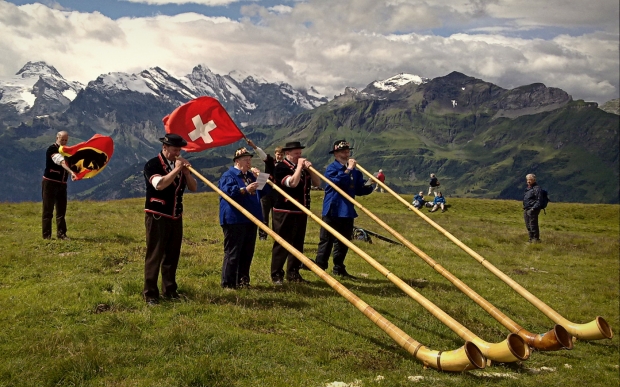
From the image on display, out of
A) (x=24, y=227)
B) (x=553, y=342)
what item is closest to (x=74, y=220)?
(x=24, y=227)

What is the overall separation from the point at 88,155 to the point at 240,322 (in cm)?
1126

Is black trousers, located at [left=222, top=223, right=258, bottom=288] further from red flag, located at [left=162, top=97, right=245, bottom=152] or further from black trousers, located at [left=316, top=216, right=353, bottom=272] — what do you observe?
black trousers, located at [left=316, top=216, right=353, bottom=272]

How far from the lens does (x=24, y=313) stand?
10.4 metres

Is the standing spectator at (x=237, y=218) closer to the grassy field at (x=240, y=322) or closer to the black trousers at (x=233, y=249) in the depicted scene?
the black trousers at (x=233, y=249)

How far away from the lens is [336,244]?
16.3 metres

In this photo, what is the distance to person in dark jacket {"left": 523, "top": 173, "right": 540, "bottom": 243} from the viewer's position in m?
29.8

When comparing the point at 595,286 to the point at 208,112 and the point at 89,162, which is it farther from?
the point at 89,162

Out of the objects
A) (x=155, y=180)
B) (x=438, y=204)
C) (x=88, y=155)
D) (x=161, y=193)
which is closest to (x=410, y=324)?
(x=161, y=193)

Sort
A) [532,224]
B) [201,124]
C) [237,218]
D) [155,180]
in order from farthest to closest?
1. [532,224]
2. [201,124]
3. [237,218]
4. [155,180]

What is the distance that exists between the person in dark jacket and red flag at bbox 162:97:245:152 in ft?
67.5

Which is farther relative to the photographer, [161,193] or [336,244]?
[336,244]

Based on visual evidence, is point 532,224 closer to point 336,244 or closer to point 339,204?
point 336,244

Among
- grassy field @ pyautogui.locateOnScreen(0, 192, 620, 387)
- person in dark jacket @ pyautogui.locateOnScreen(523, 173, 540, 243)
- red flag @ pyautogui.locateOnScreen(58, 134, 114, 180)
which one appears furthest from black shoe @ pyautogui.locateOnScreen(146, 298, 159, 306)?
person in dark jacket @ pyautogui.locateOnScreen(523, 173, 540, 243)

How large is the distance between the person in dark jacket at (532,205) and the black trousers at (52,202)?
23.5 meters
